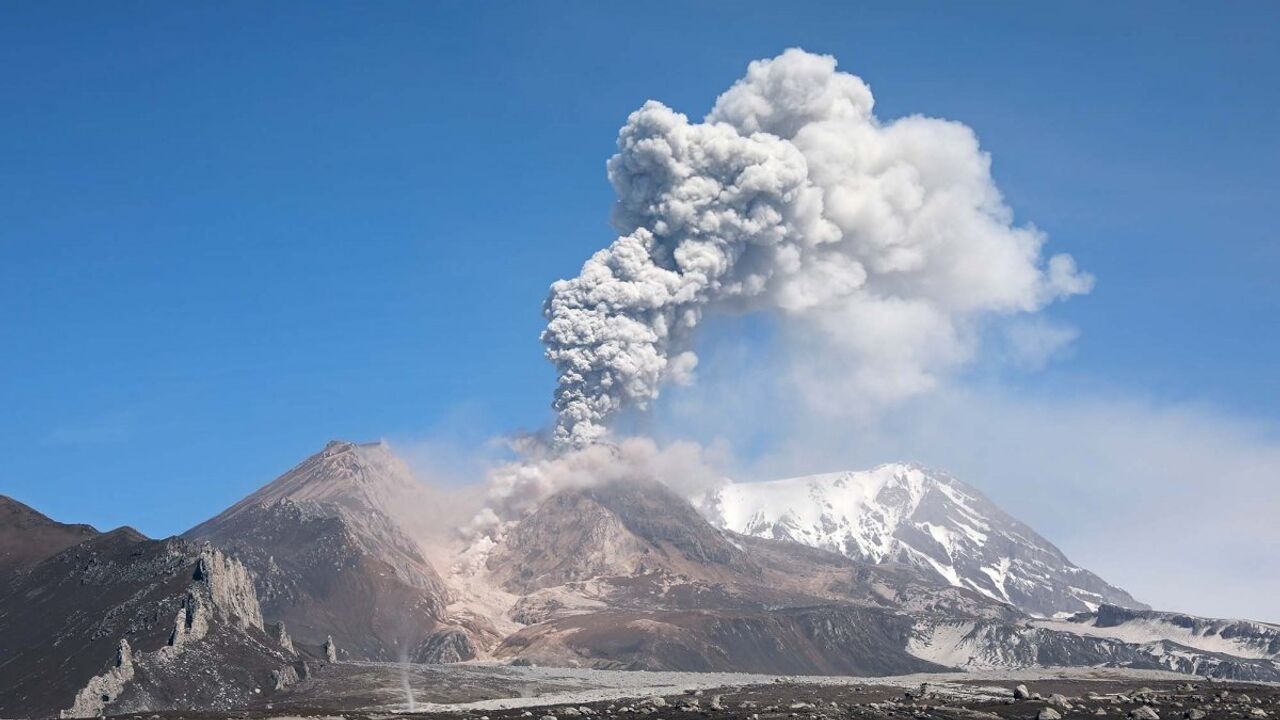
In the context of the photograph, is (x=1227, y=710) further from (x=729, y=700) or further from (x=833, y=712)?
(x=729, y=700)

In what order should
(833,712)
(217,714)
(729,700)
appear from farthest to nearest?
(729,700)
(217,714)
(833,712)

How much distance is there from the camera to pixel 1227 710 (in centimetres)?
14212

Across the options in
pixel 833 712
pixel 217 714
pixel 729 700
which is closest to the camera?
pixel 833 712

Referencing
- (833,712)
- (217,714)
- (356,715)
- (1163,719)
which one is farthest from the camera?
(217,714)

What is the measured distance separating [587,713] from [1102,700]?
69337mm

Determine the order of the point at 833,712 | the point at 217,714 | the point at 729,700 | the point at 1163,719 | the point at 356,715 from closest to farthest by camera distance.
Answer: the point at 1163,719 < the point at 833,712 < the point at 356,715 < the point at 217,714 < the point at 729,700

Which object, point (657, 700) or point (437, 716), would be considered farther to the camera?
point (657, 700)

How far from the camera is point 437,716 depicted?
161 m

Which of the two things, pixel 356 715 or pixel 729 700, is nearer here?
pixel 356 715

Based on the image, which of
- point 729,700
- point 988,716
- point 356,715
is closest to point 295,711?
point 356,715

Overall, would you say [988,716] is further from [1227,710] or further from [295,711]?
[295,711]

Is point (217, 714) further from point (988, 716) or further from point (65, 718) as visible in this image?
point (988, 716)

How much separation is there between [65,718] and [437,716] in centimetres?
7469

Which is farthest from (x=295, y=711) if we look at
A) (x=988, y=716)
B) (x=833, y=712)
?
(x=988, y=716)
